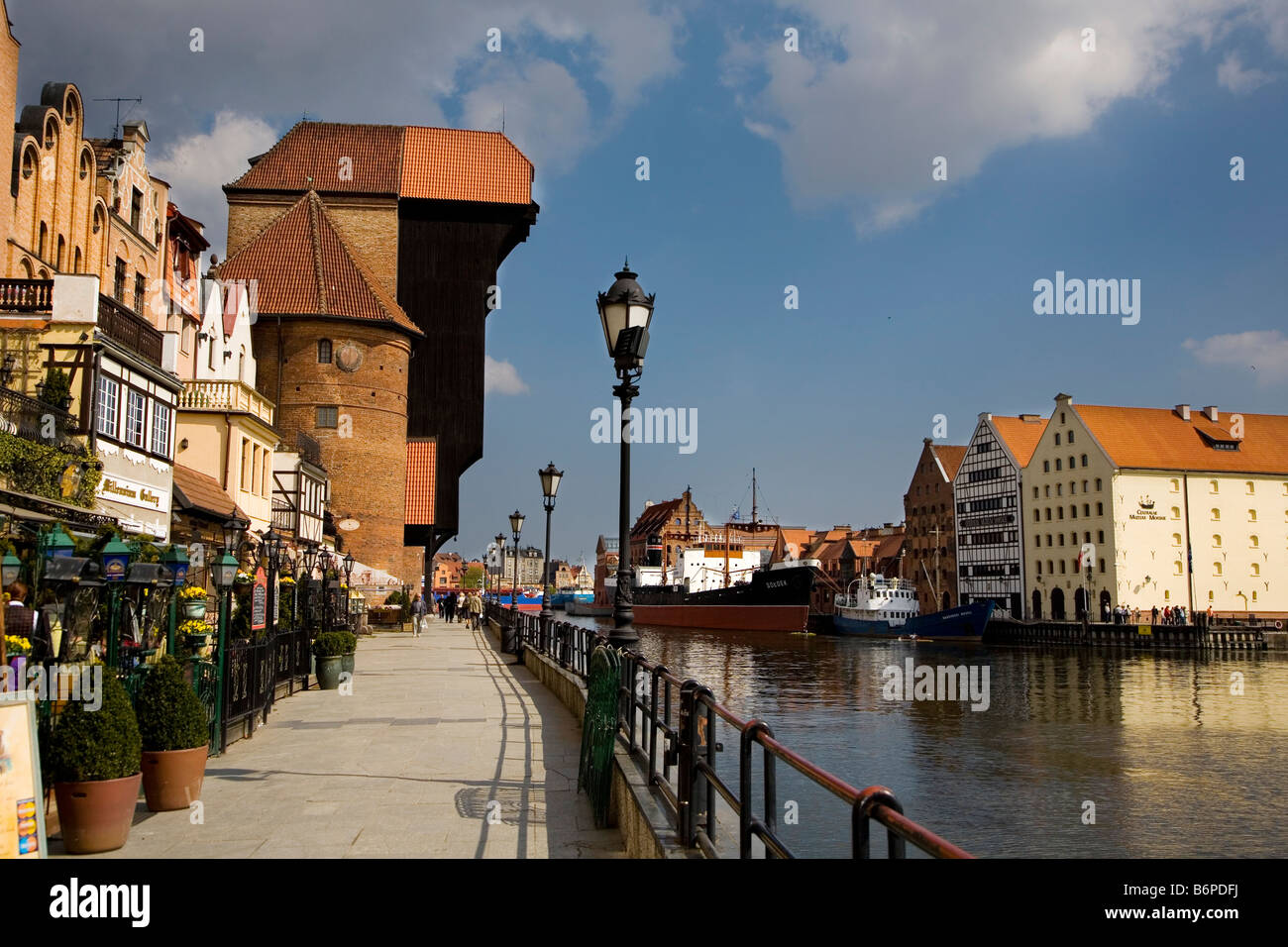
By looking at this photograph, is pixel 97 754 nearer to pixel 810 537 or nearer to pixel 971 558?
pixel 971 558

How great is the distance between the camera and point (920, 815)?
14492 millimetres

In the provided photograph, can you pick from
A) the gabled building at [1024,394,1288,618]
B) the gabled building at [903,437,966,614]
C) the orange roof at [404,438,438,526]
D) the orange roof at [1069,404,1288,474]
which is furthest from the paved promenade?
the gabled building at [903,437,966,614]

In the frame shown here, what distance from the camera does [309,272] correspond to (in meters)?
46.8

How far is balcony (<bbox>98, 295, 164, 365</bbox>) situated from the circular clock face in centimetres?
2311

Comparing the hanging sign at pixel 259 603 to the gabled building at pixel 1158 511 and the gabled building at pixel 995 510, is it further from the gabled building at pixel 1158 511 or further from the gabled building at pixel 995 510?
the gabled building at pixel 995 510

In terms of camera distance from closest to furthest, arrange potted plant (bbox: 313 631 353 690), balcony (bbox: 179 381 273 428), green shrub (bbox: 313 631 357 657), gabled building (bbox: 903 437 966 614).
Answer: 1. potted plant (bbox: 313 631 353 690)
2. green shrub (bbox: 313 631 357 657)
3. balcony (bbox: 179 381 273 428)
4. gabled building (bbox: 903 437 966 614)

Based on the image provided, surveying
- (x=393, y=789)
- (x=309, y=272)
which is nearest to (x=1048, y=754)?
(x=393, y=789)

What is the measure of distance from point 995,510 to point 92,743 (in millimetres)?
83094

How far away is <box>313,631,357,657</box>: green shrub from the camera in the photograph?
17906mm

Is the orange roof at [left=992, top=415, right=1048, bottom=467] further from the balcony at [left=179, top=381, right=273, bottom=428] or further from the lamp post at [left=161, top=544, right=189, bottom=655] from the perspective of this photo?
the lamp post at [left=161, top=544, right=189, bottom=655]

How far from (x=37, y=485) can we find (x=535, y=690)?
28.2ft

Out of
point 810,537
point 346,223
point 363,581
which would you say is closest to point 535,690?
point 363,581

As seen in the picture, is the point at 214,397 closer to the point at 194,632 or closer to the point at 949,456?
the point at 194,632

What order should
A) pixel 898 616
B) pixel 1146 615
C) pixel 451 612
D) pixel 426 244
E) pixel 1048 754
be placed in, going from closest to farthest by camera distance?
pixel 1048 754 → pixel 426 244 → pixel 451 612 → pixel 1146 615 → pixel 898 616
